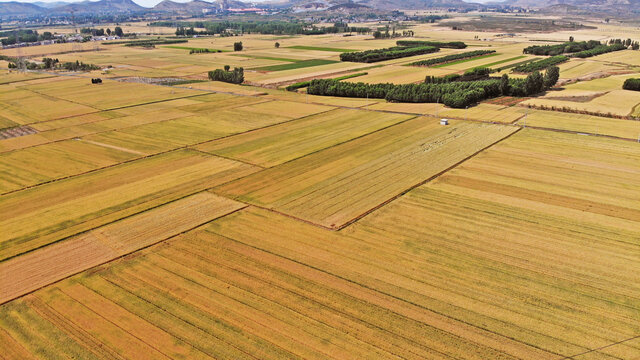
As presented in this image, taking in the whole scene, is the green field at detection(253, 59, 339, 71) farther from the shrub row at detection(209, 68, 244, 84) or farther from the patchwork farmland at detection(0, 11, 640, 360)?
the patchwork farmland at detection(0, 11, 640, 360)

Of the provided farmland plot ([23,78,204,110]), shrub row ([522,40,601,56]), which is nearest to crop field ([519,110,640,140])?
farmland plot ([23,78,204,110])

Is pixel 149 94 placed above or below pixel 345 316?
above

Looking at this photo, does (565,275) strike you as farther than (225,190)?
No

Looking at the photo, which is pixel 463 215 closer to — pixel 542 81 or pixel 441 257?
pixel 441 257

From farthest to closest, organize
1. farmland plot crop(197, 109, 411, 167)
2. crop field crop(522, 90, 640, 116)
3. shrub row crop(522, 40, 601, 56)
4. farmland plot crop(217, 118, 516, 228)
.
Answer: shrub row crop(522, 40, 601, 56) < crop field crop(522, 90, 640, 116) < farmland plot crop(197, 109, 411, 167) < farmland plot crop(217, 118, 516, 228)

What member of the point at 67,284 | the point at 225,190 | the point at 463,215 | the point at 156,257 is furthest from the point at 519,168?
the point at 67,284

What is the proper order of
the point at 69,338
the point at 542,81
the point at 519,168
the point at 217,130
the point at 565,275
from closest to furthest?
the point at 69,338, the point at 565,275, the point at 519,168, the point at 217,130, the point at 542,81

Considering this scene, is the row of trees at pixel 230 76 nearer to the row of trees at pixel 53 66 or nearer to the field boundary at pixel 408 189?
the row of trees at pixel 53 66

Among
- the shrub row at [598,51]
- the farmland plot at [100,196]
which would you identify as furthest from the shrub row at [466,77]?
the farmland plot at [100,196]
